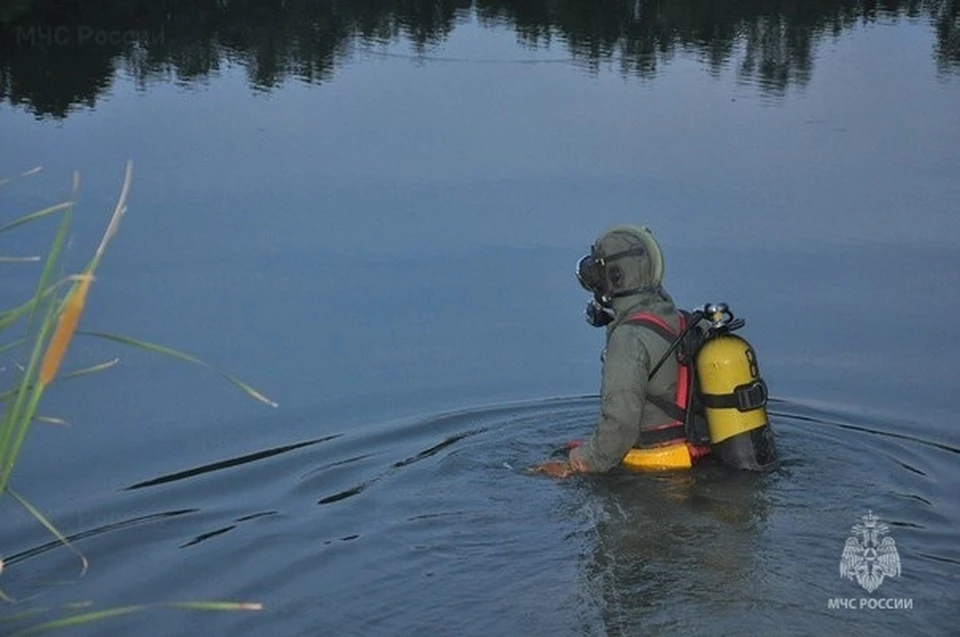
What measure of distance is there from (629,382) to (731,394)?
1.38 ft

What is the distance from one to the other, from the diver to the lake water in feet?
0.50

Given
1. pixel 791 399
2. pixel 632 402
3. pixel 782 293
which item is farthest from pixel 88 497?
pixel 782 293

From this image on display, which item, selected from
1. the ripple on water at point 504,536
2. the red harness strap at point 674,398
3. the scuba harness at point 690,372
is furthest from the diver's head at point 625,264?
the ripple on water at point 504,536

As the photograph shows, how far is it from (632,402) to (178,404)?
8.19 feet

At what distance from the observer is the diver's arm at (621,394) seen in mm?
7355

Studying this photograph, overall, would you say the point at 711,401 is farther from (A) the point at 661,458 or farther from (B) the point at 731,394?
(A) the point at 661,458

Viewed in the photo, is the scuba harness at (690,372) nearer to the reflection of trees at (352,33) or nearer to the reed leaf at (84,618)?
the reed leaf at (84,618)

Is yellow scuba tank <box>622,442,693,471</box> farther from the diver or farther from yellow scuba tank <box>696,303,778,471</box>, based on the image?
yellow scuba tank <box>696,303,778,471</box>

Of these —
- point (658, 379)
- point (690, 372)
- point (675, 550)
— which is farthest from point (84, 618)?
point (690, 372)

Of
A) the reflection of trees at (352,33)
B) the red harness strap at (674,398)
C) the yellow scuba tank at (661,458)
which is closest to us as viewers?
the red harness strap at (674,398)

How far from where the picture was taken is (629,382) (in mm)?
7348

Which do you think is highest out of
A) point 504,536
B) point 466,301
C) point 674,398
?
point 674,398

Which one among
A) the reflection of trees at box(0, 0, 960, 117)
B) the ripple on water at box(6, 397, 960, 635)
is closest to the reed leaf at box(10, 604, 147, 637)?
the ripple on water at box(6, 397, 960, 635)

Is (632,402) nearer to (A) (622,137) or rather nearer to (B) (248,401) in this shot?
(B) (248,401)
